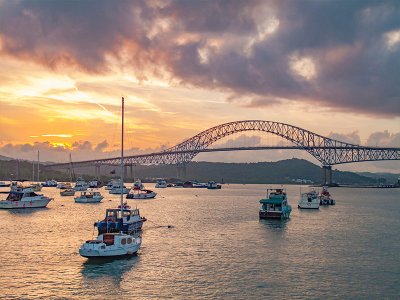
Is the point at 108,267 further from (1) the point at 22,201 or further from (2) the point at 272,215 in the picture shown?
(1) the point at 22,201

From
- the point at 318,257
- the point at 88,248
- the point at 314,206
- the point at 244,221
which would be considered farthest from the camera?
the point at 314,206

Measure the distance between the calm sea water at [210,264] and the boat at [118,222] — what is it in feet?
6.71

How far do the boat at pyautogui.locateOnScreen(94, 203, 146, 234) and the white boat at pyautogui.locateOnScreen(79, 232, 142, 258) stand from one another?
7800 millimetres

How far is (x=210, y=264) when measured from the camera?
3891 cm

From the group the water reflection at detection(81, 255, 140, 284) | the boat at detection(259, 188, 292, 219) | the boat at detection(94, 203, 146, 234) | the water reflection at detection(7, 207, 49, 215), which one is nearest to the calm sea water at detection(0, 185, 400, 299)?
the water reflection at detection(81, 255, 140, 284)

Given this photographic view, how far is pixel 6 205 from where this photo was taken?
8656cm

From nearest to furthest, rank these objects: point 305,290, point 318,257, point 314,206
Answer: point 305,290 → point 318,257 → point 314,206

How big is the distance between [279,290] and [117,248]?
14.5 meters

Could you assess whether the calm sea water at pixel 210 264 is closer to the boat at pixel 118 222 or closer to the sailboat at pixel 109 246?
the sailboat at pixel 109 246

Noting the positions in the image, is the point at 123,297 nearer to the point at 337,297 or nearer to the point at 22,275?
the point at 22,275

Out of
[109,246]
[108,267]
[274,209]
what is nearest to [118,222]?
[109,246]

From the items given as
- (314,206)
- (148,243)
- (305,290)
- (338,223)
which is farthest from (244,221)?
(305,290)

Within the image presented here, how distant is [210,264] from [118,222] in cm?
1485

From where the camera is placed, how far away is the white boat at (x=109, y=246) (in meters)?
38.2
